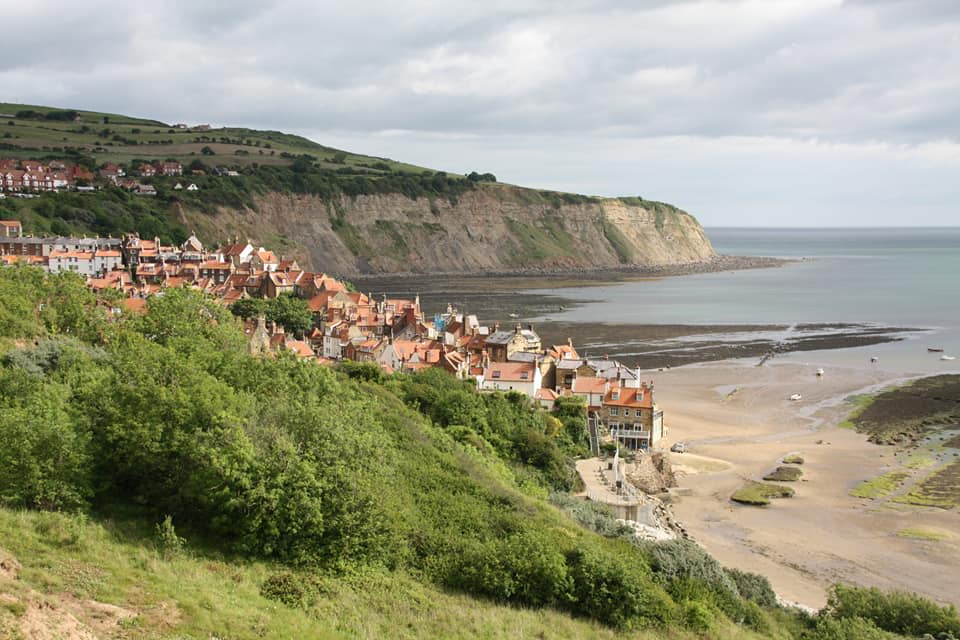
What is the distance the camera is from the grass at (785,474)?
4269 centimetres

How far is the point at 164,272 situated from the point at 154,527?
6065 centimetres

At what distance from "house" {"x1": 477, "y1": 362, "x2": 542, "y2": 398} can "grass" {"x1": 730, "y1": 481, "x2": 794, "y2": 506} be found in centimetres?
1151

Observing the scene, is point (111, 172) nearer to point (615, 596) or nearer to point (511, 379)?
point (511, 379)

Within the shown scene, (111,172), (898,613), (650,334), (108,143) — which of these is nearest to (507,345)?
(898,613)

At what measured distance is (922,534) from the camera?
34.9 m

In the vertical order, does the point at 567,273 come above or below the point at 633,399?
above

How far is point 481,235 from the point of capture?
186 meters

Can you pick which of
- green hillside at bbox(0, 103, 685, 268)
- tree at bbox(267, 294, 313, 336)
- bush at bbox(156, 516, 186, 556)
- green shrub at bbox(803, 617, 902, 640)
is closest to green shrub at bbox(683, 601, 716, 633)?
green shrub at bbox(803, 617, 902, 640)

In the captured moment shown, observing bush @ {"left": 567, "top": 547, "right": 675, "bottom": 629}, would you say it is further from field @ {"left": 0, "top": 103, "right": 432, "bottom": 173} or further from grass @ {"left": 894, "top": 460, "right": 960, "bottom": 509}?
field @ {"left": 0, "top": 103, "right": 432, "bottom": 173}

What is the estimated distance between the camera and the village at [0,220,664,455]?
46250mm

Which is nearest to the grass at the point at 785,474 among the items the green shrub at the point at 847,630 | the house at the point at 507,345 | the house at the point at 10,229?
Result: the house at the point at 507,345

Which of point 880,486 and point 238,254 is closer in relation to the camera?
point 880,486

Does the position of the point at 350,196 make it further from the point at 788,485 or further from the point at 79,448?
the point at 79,448

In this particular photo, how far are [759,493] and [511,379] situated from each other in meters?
13.6
